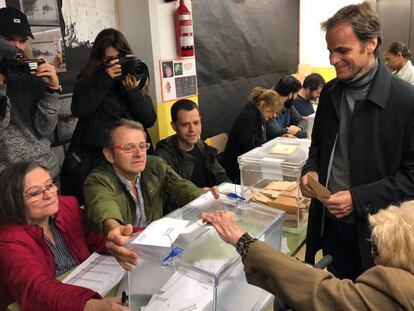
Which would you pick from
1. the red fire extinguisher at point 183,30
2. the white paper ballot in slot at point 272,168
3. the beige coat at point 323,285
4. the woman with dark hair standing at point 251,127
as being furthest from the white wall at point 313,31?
the beige coat at point 323,285

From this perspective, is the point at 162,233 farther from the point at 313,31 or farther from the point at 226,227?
the point at 313,31

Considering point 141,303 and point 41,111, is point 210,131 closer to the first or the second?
A: point 41,111

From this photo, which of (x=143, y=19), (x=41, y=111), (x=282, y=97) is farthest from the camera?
(x=282, y=97)

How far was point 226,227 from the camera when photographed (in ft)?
3.56

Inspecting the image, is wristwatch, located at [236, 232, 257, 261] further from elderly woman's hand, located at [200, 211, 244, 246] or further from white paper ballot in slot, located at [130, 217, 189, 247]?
white paper ballot in slot, located at [130, 217, 189, 247]

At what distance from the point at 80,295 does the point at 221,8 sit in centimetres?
329

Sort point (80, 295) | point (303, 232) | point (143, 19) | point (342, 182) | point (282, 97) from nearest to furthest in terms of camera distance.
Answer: point (80, 295) < point (342, 182) < point (303, 232) < point (143, 19) < point (282, 97)

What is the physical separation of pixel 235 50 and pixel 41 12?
84.8 inches

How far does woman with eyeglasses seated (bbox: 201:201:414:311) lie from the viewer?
2.68 feet

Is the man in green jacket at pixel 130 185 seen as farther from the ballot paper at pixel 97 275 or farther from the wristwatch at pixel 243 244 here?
the wristwatch at pixel 243 244

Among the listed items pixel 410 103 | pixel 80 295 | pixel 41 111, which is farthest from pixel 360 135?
pixel 41 111

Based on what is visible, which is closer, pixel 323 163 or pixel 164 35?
pixel 323 163

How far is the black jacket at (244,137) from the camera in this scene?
3.15m

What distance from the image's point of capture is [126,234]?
48.3 inches
